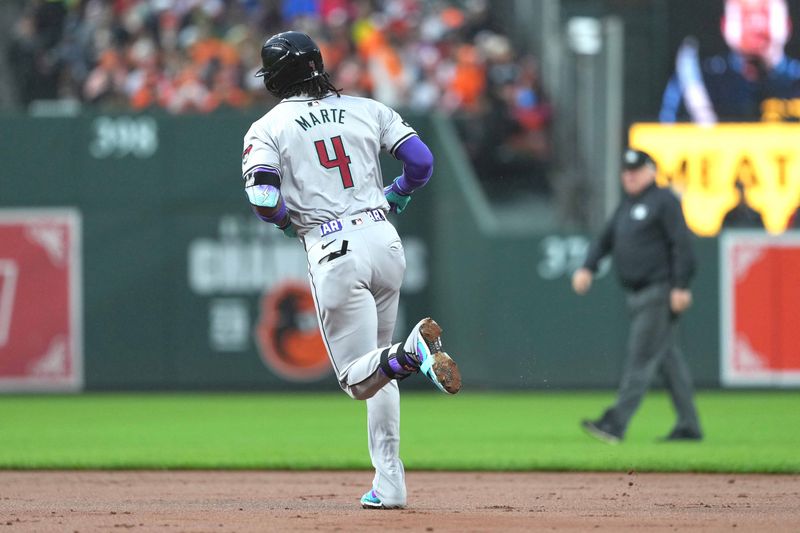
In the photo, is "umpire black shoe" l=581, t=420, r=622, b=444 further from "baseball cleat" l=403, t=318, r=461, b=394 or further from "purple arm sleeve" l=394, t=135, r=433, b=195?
"baseball cleat" l=403, t=318, r=461, b=394

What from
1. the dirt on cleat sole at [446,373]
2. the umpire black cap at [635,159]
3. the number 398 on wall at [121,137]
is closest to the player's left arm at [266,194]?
the dirt on cleat sole at [446,373]

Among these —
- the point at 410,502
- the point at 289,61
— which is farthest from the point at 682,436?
the point at 289,61

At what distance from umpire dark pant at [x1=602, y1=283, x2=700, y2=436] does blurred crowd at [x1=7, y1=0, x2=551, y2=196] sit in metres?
5.95

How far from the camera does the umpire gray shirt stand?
35.3 ft

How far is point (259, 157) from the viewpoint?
6.79 metres

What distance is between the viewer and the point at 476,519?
22.2ft

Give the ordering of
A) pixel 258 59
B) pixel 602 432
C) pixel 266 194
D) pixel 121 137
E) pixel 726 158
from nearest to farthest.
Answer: pixel 266 194
pixel 602 432
pixel 726 158
pixel 121 137
pixel 258 59

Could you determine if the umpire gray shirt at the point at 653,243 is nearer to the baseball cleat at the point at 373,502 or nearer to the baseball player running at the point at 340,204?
the baseball player running at the point at 340,204

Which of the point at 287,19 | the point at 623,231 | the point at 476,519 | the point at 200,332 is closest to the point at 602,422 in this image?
the point at 623,231

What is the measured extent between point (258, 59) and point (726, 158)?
19.3 feet

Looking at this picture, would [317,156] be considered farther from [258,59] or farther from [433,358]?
[258,59]

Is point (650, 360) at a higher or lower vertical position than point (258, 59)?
lower

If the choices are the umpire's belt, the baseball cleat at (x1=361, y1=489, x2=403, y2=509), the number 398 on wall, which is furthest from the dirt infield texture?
the number 398 on wall

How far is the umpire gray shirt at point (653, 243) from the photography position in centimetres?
1077
